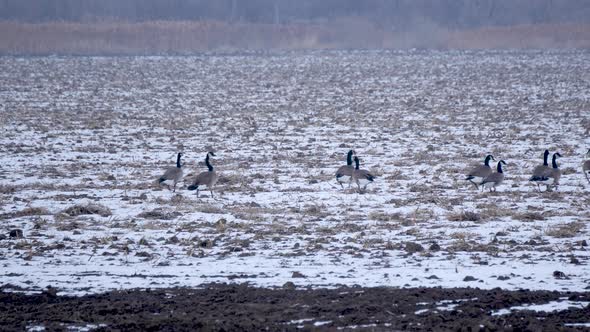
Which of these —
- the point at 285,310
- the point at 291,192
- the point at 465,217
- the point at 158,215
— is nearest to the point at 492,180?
the point at 465,217

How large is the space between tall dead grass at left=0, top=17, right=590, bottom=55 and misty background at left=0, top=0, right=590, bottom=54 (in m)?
0.07

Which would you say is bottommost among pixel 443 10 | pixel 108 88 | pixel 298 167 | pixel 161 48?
pixel 298 167

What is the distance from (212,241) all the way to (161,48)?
50820mm

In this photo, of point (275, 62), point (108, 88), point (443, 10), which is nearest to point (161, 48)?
point (275, 62)

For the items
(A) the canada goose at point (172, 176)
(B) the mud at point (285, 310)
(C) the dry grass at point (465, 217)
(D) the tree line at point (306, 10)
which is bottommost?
(B) the mud at point (285, 310)

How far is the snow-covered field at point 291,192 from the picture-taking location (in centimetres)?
957

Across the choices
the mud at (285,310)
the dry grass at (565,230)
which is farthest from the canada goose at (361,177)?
the mud at (285,310)

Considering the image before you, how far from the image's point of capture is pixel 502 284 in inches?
345

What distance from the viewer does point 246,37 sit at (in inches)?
2559

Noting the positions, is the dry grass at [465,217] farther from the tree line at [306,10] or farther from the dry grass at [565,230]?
the tree line at [306,10]

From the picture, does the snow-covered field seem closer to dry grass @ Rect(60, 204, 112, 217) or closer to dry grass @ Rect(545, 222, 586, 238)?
dry grass @ Rect(545, 222, 586, 238)

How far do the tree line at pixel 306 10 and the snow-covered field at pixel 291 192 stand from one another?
152 ft

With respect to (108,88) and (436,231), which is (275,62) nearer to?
(108,88)

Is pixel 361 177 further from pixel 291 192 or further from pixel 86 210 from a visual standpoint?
pixel 86 210
